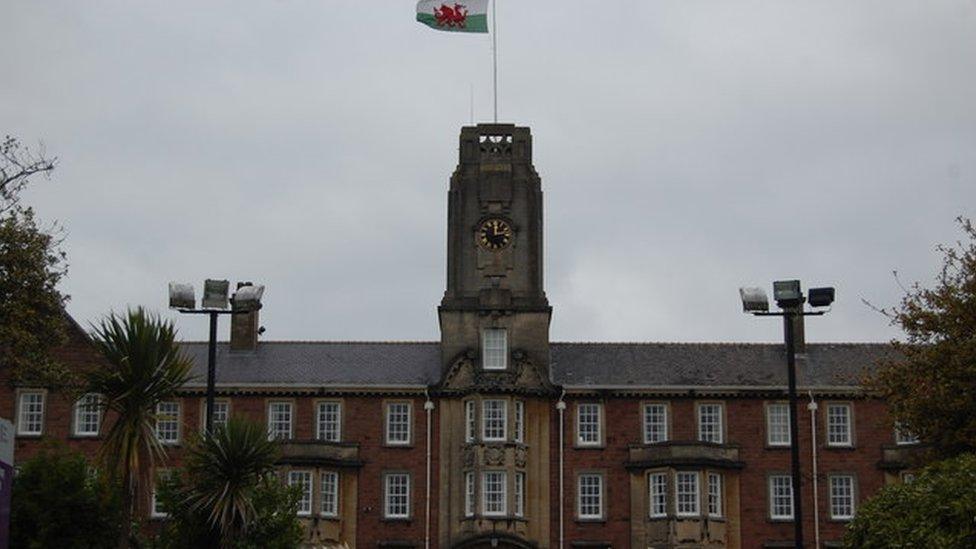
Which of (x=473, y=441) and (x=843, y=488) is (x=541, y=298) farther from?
(x=843, y=488)

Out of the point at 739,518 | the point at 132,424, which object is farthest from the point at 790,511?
the point at 132,424

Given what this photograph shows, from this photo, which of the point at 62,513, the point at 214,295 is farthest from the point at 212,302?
the point at 62,513

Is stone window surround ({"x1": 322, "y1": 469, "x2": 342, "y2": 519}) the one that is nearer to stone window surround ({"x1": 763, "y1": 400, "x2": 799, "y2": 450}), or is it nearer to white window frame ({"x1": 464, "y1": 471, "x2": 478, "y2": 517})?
white window frame ({"x1": 464, "y1": 471, "x2": 478, "y2": 517})

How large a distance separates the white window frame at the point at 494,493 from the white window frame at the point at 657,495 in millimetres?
6003

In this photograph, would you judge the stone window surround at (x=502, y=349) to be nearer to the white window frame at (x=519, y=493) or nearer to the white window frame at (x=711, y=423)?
the white window frame at (x=519, y=493)

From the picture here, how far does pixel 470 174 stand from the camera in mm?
71188

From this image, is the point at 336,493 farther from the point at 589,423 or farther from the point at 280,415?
the point at 589,423

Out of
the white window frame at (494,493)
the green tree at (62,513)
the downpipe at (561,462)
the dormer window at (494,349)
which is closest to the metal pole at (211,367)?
the green tree at (62,513)

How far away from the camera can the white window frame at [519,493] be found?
221ft

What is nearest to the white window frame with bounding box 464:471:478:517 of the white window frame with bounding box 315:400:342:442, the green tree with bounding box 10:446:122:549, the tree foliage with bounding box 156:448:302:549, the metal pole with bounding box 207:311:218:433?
the white window frame with bounding box 315:400:342:442

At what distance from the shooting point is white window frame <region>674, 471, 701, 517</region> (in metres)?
66.9

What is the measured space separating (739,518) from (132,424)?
3784 cm

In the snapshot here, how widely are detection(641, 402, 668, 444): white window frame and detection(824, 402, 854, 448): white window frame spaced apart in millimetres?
6780

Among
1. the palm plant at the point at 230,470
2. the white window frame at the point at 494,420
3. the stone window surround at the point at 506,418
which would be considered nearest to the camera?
the palm plant at the point at 230,470
